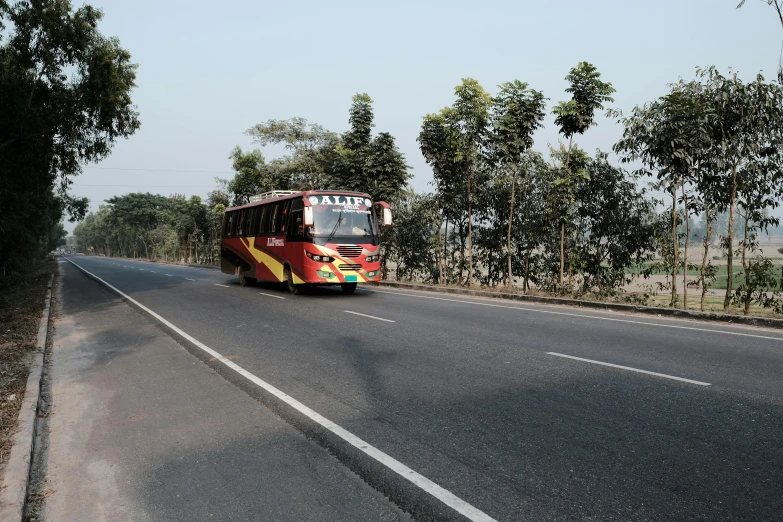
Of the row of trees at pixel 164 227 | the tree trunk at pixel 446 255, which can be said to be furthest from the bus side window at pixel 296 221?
the row of trees at pixel 164 227

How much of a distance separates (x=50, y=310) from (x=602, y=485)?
612 inches

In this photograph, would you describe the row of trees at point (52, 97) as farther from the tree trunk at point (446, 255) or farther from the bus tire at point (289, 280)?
the tree trunk at point (446, 255)

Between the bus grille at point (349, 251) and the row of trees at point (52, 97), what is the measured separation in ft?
29.9

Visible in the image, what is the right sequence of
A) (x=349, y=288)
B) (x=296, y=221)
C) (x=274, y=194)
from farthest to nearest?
1. (x=274, y=194)
2. (x=349, y=288)
3. (x=296, y=221)

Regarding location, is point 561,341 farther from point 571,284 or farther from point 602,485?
point 571,284

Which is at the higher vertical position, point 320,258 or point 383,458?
point 320,258

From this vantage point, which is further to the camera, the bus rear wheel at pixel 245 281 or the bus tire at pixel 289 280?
the bus rear wheel at pixel 245 281

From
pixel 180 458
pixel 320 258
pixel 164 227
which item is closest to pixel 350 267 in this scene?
pixel 320 258

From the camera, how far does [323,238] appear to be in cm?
1684

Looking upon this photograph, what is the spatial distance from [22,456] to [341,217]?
43.1 ft

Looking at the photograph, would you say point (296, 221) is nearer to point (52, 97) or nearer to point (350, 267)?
point (350, 267)

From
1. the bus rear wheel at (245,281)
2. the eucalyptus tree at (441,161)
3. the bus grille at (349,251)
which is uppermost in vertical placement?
the eucalyptus tree at (441,161)

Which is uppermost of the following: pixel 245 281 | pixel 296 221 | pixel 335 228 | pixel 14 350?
pixel 296 221

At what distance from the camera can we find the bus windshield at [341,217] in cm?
1703
